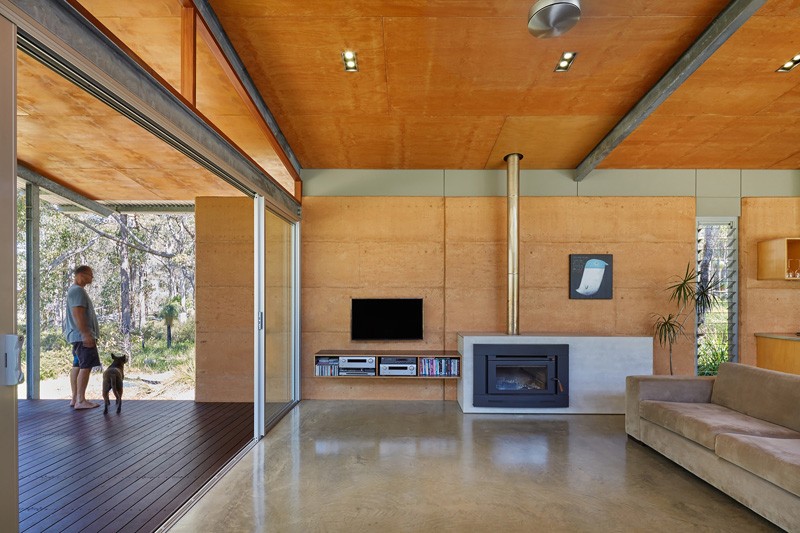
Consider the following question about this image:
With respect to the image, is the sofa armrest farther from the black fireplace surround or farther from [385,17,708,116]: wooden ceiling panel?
[385,17,708,116]: wooden ceiling panel

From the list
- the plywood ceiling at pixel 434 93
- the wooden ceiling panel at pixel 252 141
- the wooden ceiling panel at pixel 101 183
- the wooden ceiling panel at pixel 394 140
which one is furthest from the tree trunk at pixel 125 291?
the wooden ceiling panel at pixel 394 140

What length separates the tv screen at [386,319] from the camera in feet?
19.5

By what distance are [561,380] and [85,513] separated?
4.62m

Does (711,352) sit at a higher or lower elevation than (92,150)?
lower

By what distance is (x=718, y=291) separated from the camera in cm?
613

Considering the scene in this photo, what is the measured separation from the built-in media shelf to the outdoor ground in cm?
193

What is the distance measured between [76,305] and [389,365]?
3.40 metres

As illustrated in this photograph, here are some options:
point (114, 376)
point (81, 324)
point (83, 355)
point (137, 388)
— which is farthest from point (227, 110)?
point (137, 388)

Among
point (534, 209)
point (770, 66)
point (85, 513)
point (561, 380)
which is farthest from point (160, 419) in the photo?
point (770, 66)

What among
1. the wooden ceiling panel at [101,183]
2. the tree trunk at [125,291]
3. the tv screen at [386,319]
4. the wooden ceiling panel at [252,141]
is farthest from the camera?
the tree trunk at [125,291]

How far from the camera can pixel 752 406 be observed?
12.1 ft

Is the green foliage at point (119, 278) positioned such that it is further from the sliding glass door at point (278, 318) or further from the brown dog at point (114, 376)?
the sliding glass door at point (278, 318)

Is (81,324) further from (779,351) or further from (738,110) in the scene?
(779,351)

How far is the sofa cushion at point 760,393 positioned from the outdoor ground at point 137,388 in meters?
5.93
